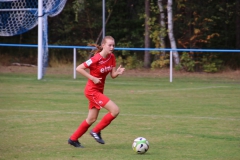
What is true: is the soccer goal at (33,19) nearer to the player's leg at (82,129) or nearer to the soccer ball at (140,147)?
the player's leg at (82,129)

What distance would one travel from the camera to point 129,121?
11.5 meters

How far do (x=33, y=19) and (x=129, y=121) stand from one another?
1108cm

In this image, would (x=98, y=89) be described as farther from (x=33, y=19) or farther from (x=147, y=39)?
(x=147, y=39)

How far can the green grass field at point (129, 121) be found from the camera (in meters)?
8.16

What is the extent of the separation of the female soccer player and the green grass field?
26cm

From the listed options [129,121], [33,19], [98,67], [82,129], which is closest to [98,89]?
[98,67]

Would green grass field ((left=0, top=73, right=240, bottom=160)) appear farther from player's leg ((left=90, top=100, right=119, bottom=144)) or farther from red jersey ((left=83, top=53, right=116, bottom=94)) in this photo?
red jersey ((left=83, top=53, right=116, bottom=94))

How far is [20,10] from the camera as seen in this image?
2081 centimetres

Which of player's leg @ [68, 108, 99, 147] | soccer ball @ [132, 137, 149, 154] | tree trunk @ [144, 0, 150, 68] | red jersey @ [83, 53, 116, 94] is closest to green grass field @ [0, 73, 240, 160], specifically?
soccer ball @ [132, 137, 149, 154]

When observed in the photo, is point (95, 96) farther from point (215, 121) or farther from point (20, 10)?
point (20, 10)

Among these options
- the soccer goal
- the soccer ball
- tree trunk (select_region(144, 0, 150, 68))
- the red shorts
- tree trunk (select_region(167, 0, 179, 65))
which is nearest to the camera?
the soccer ball

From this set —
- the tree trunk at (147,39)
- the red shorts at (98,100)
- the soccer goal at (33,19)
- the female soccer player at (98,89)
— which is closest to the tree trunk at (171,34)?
the tree trunk at (147,39)

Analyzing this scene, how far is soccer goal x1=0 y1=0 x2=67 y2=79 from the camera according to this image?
68.7 feet

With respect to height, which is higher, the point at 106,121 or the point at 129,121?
the point at 106,121
